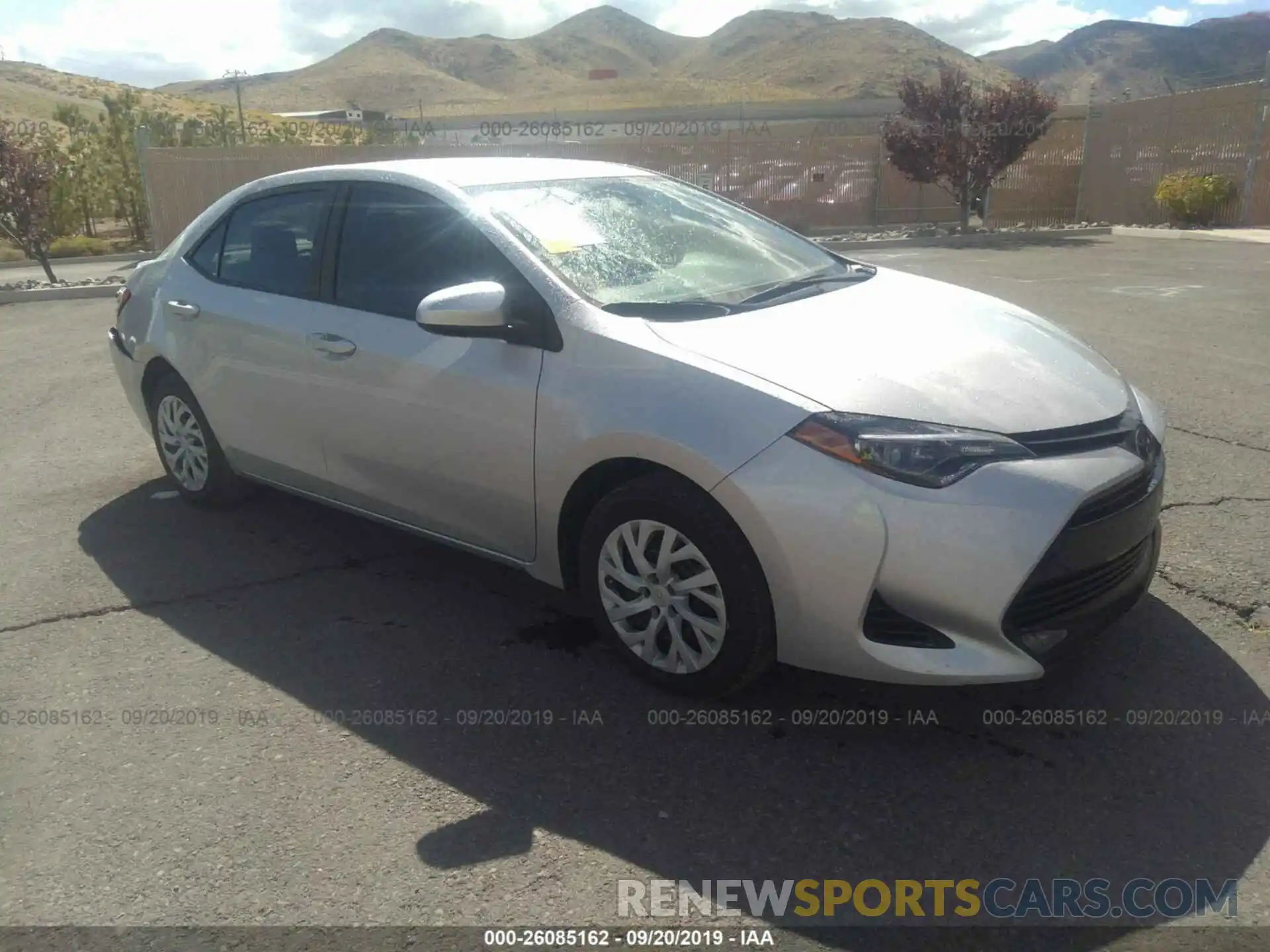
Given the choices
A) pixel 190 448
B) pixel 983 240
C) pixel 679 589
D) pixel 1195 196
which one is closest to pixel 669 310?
pixel 679 589

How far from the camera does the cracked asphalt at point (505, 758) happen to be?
8.28 feet

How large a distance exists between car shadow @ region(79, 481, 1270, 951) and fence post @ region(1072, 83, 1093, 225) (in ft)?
72.3

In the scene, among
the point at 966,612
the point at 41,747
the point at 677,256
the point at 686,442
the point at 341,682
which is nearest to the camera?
the point at 966,612

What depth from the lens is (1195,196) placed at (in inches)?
765

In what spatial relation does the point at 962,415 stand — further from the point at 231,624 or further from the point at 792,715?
the point at 231,624

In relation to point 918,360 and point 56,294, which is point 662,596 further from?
point 56,294

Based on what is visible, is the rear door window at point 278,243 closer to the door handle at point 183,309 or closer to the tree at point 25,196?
the door handle at point 183,309

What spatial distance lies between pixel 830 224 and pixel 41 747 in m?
21.0

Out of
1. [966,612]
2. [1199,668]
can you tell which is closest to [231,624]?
[966,612]

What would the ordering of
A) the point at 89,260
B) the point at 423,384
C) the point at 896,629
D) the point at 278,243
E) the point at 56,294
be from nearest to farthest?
the point at 896,629, the point at 423,384, the point at 278,243, the point at 56,294, the point at 89,260

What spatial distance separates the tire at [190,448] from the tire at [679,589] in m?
2.42

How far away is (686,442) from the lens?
2.95m

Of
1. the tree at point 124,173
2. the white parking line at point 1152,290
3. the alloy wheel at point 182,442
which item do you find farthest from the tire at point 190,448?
the tree at point 124,173

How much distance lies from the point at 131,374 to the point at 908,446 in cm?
424
